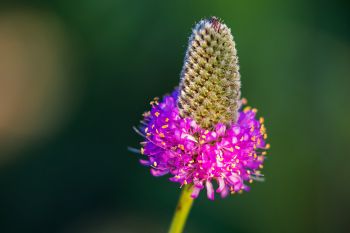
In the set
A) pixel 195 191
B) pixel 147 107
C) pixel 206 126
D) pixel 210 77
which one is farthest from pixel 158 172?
pixel 147 107

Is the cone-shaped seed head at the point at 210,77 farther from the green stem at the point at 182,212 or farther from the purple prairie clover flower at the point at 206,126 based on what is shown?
the green stem at the point at 182,212

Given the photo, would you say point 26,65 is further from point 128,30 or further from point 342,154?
point 342,154

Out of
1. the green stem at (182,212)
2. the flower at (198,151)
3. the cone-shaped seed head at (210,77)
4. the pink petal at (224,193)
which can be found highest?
the cone-shaped seed head at (210,77)

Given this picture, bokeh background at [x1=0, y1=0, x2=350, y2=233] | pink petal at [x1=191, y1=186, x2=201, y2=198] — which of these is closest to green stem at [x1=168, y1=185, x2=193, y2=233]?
pink petal at [x1=191, y1=186, x2=201, y2=198]

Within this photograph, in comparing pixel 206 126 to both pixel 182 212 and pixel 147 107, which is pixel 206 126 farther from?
pixel 147 107

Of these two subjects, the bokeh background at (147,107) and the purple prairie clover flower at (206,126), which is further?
the bokeh background at (147,107)

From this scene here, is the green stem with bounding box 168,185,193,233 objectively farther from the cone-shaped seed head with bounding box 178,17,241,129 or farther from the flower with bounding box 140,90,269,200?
the cone-shaped seed head with bounding box 178,17,241,129

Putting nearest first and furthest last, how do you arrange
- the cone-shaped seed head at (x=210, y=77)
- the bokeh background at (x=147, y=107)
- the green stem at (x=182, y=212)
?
the cone-shaped seed head at (x=210, y=77), the green stem at (x=182, y=212), the bokeh background at (x=147, y=107)

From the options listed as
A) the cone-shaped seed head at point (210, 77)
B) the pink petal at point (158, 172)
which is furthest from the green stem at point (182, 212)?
the cone-shaped seed head at point (210, 77)
